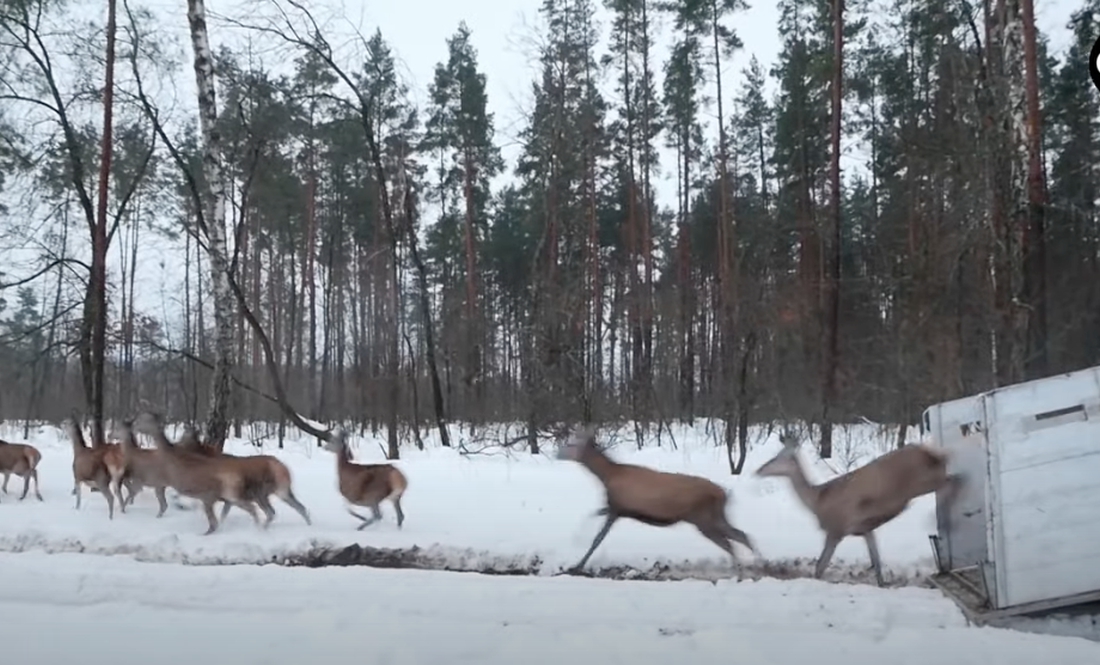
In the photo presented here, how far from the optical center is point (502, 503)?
11.2m

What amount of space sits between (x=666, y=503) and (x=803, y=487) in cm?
111

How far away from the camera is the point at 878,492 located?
282 inches

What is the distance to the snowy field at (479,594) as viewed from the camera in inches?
208

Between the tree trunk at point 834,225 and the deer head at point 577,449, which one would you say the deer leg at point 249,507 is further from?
the tree trunk at point 834,225

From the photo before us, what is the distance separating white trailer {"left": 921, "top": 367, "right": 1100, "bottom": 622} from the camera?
5.50 meters

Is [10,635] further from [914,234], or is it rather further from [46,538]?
[914,234]

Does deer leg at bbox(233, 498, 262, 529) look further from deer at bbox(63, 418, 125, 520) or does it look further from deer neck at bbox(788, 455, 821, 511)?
deer neck at bbox(788, 455, 821, 511)

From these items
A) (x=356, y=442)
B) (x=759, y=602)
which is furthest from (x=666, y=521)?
(x=356, y=442)

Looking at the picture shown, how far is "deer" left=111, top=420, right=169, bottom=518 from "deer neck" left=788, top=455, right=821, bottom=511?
6.70 metres

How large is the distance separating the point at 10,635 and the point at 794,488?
5.54m

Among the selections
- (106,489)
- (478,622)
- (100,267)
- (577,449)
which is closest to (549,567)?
(577,449)

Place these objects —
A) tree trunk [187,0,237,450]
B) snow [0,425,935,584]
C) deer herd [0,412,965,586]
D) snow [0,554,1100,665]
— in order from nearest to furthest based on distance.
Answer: snow [0,554,1100,665]
deer herd [0,412,965,586]
snow [0,425,935,584]
tree trunk [187,0,237,450]

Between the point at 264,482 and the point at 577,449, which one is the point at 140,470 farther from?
the point at 577,449

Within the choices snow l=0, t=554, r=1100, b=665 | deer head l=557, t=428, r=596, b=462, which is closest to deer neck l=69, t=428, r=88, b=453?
snow l=0, t=554, r=1100, b=665
